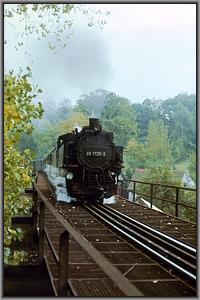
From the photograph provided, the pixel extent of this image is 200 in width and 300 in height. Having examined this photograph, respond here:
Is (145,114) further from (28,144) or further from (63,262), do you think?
(63,262)

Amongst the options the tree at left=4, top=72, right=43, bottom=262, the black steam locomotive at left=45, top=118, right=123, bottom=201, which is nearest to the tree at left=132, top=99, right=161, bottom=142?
the tree at left=4, top=72, right=43, bottom=262

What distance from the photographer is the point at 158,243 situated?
398cm

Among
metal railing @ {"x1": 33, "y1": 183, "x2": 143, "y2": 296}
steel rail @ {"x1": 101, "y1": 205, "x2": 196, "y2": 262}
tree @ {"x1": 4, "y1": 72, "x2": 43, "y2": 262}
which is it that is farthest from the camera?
steel rail @ {"x1": 101, "y1": 205, "x2": 196, "y2": 262}

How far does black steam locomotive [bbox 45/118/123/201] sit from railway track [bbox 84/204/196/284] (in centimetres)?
141

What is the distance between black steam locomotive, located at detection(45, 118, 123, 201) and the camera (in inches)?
283

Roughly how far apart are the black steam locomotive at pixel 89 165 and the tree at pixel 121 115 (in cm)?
387

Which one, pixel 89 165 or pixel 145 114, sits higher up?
pixel 145 114

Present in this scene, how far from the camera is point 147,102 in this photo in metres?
2.66

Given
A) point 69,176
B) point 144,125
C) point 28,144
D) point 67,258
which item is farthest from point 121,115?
point 69,176

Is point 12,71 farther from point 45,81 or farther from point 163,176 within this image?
point 163,176

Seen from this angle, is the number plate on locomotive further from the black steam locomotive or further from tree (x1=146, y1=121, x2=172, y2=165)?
tree (x1=146, y1=121, x2=172, y2=165)

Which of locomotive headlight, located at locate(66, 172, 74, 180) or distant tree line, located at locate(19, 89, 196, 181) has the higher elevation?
distant tree line, located at locate(19, 89, 196, 181)

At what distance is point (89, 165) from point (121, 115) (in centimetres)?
444

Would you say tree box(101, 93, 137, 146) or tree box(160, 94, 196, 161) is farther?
tree box(101, 93, 137, 146)
